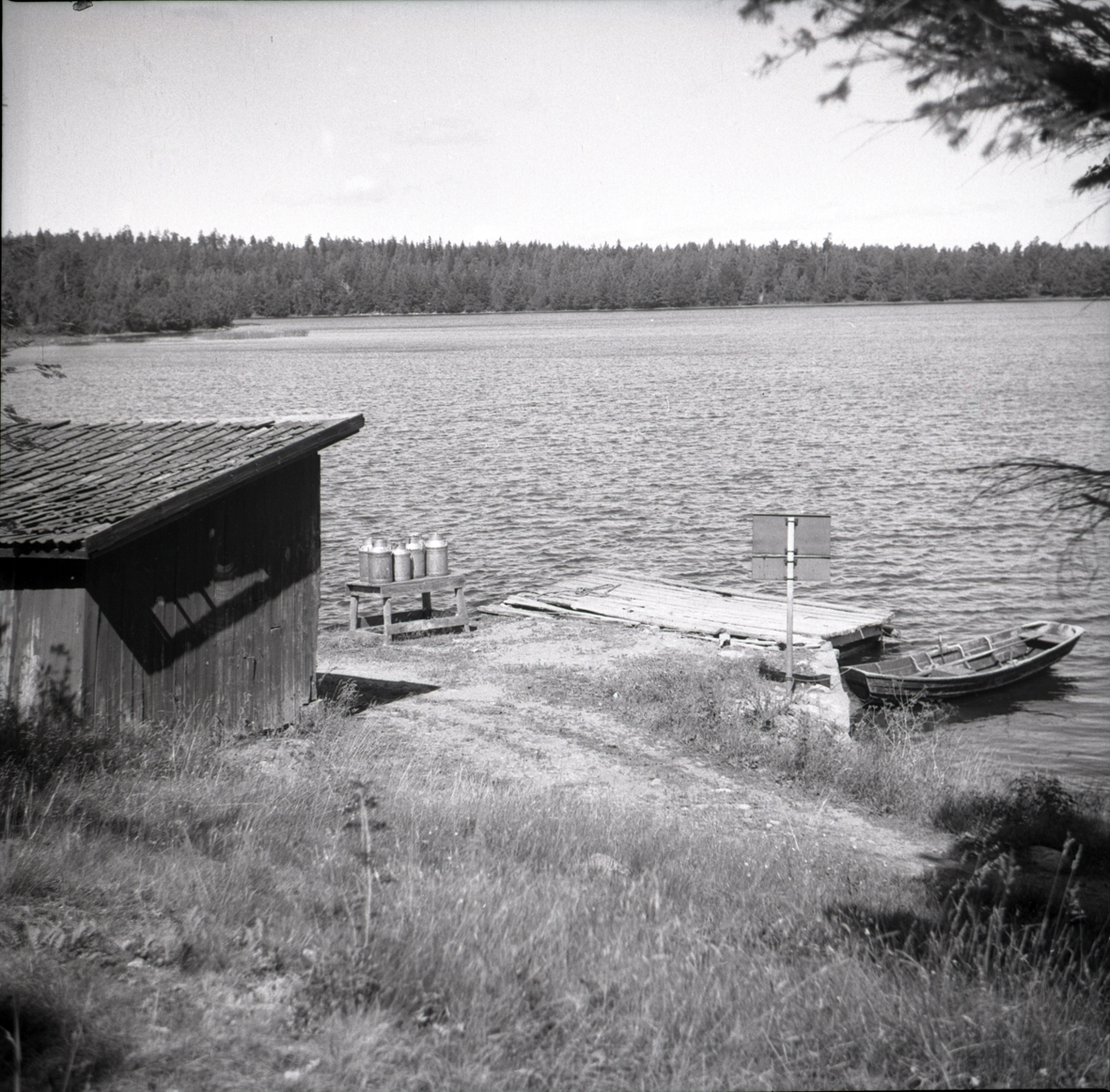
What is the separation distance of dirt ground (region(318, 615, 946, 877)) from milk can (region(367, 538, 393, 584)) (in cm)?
111

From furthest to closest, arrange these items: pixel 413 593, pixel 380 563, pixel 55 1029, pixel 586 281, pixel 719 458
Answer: pixel 586 281
pixel 719 458
pixel 413 593
pixel 380 563
pixel 55 1029

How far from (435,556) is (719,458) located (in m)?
26.5

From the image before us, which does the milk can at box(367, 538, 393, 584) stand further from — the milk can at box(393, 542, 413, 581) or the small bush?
the small bush

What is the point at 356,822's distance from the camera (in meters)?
8.07

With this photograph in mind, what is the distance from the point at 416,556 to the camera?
20.7 meters

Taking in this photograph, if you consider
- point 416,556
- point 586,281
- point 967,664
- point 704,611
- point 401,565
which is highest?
point 586,281

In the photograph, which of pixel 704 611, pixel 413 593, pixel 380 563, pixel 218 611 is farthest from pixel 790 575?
pixel 218 611

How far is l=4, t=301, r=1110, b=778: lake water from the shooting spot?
2600 centimetres

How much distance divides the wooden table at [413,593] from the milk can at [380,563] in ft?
0.46

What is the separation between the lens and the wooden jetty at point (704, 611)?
21.6 meters

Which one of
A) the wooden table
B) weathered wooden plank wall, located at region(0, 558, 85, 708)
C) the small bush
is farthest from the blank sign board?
the small bush

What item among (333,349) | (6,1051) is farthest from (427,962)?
(333,349)

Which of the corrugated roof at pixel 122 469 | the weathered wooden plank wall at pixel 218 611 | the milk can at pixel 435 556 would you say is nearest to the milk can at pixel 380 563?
the milk can at pixel 435 556

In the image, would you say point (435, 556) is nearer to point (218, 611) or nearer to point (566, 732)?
point (566, 732)
